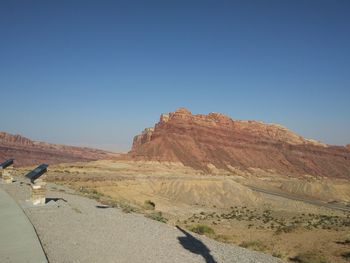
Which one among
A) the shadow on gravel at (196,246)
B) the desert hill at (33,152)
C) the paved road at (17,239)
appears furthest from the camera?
the desert hill at (33,152)

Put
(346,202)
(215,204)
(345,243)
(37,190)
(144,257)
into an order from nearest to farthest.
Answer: (144,257)
(37,190)
(345,243)
(215,204)
(346,202)

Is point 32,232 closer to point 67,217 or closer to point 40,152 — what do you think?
point 67,217

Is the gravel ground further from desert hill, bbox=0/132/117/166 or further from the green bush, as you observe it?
desert hill, bbox=0/132/117/166

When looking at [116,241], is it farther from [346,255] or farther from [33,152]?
[33,152]

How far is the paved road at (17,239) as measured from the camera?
31.0 feet

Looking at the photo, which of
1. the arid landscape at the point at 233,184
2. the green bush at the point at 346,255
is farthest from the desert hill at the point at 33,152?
the green bush at the point at 346,255

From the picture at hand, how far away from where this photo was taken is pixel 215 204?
53188 millimetres

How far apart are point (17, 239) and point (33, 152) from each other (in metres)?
130

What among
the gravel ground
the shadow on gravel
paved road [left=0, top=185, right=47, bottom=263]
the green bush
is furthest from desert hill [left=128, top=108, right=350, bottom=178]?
the shadow on gravel

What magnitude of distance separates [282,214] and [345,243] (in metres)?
27.5

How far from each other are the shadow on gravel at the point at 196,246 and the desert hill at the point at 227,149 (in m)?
88.1

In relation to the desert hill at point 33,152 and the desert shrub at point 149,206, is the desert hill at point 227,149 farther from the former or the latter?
the desert shrub at point 149,206

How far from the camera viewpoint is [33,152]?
435 feet

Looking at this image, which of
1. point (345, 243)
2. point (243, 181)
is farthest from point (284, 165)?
point (345, 243)
